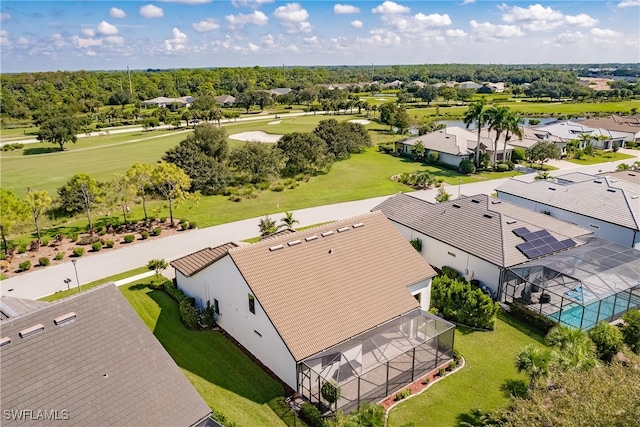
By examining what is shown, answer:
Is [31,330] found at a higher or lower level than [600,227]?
higher

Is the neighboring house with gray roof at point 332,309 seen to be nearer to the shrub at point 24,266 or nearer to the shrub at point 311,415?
the shrub at point 311,415

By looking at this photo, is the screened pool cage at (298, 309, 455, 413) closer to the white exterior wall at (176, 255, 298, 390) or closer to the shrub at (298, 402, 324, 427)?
the shrub at (298, 402, 324, 427)

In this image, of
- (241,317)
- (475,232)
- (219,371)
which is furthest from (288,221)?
(219,371)

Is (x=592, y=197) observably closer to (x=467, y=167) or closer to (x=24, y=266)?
(x=467, y=167)

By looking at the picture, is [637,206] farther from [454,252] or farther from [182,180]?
[182,180]

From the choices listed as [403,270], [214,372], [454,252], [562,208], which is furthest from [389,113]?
[214,372]

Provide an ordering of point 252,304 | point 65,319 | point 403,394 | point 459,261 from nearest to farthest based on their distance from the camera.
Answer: point 65,319
point 403,394
point 252,304
point 459,261
